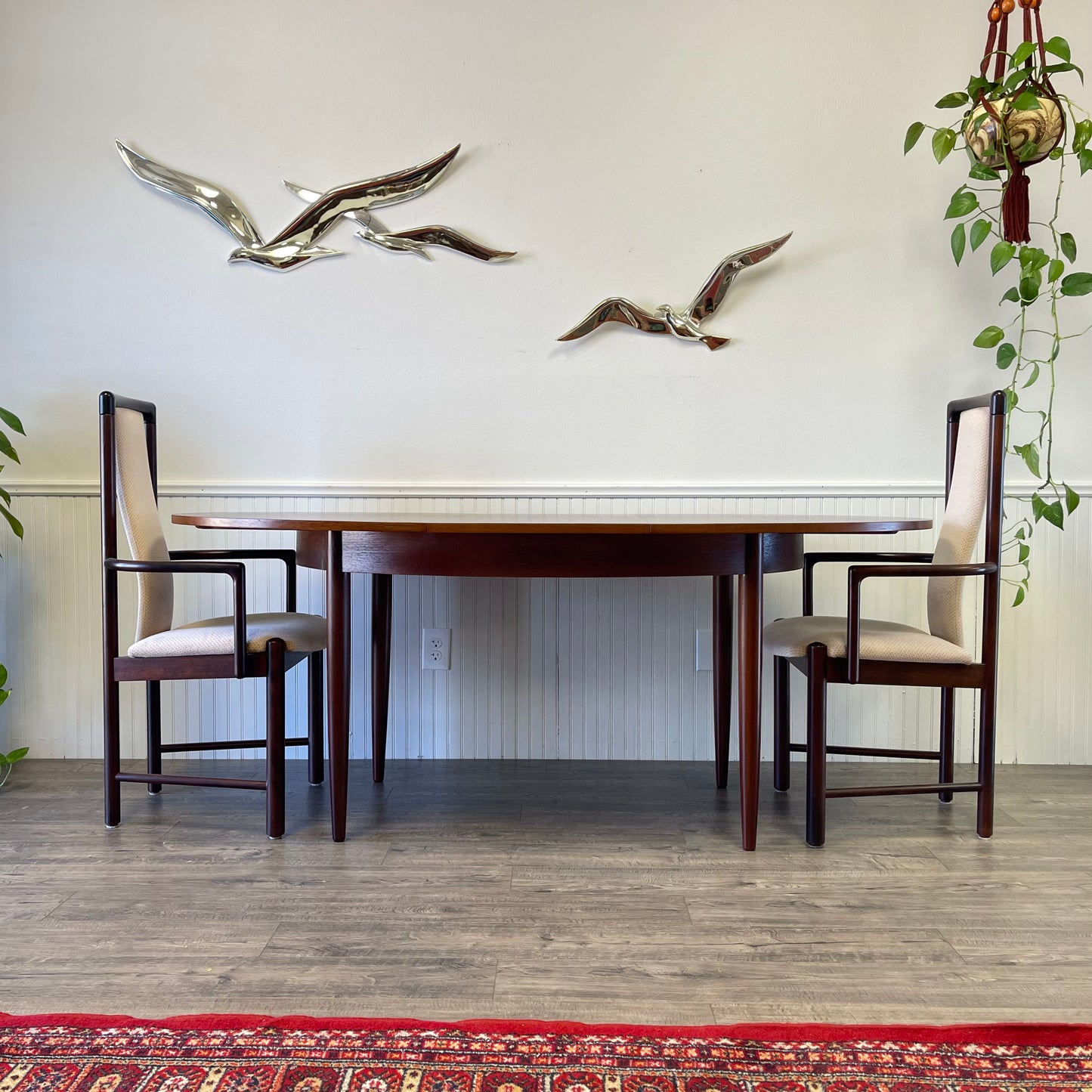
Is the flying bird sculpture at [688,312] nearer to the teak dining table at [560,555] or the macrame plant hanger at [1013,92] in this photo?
the macrame plant hanger at [1013,92]

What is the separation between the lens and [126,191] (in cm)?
245

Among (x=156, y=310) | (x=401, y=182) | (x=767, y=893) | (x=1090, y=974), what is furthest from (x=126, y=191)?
(x=1090, y=974)

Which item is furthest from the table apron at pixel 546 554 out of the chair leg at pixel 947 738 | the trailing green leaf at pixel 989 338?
the trailing green leaf at pixel 989 338

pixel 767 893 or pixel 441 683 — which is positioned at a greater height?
pixel 441 683

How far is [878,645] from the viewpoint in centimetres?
179

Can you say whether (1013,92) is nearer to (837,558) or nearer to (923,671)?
(837,558)

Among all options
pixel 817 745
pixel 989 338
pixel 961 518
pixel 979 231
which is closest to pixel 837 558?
pixel 961 518

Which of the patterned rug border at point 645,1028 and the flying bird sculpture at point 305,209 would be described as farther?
the flying bird sculpture at point 305,209

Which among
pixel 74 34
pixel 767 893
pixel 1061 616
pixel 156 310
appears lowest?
pixel 767 893

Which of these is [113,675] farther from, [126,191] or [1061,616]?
[1061,616]

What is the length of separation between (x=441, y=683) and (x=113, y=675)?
91 centimetres

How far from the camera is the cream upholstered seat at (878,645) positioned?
1.78m

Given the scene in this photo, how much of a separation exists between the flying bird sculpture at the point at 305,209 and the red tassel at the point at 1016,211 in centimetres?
153

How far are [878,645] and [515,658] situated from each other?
1.07 m
